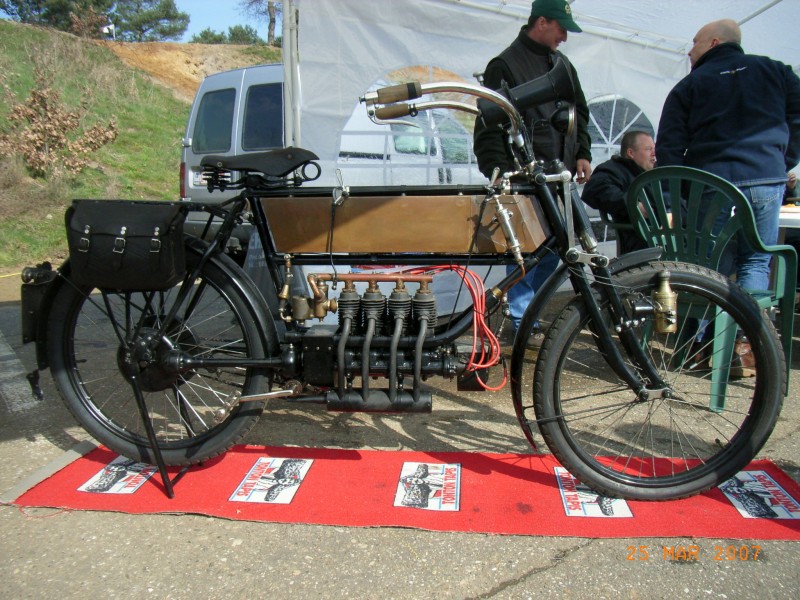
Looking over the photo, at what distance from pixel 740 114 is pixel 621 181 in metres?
0.92

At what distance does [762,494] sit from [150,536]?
7.62 ft

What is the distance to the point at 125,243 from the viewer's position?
7.22 feet

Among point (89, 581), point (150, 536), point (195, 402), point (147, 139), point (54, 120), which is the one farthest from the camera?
point (147, 139)

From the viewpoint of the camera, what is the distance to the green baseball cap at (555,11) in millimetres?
3617

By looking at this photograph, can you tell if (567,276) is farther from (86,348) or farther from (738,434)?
(86,348)

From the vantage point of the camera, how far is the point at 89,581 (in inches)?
76.5

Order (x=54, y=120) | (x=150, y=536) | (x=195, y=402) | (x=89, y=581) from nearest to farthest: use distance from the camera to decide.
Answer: (x=89, y=581) → (x=150, y=536) → (x=195, y=402) → (x=54, y=120)

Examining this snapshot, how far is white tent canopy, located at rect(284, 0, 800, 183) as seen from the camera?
4199 millimetres

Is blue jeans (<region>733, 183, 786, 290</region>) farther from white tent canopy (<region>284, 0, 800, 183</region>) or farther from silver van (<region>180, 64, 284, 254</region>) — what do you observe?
silver van (<region>180, 64, 284, 254</region>)

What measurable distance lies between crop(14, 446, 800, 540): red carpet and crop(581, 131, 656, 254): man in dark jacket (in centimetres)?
189

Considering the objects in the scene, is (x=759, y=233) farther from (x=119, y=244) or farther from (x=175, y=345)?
(x=119, y=244)

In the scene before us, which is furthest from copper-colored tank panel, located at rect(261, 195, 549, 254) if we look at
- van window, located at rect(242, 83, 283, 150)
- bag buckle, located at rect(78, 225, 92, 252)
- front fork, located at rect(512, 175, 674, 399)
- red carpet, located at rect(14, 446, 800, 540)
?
van window, located at rect(242, 83, 283, 150)

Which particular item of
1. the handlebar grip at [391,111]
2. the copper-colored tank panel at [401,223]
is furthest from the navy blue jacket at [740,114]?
the handlebar grip at [391,111]

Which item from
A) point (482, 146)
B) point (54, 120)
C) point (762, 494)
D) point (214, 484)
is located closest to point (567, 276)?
point (762, 494)
